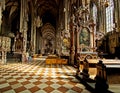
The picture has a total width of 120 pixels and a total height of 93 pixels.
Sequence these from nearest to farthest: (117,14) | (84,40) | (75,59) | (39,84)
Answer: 1. (39,84)
2. (84,40)
3. (75,59)
4. (117,14)

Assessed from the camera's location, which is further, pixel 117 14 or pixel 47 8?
pixel 47 8

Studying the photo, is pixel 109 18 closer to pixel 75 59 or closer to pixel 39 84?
pixel 75 59

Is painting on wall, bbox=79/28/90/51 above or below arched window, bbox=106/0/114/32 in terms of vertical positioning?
below

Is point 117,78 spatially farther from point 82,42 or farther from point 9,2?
point 9,2

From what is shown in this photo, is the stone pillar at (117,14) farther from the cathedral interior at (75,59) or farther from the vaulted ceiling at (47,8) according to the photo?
the vaulted ceiling at (47,8)

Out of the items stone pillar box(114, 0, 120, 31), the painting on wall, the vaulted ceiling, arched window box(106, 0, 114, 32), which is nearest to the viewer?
the painting on wall

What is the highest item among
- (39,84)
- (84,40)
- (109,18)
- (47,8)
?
(47,8)

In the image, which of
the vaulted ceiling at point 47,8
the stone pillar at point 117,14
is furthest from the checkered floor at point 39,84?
the vaulted ceiling at point 47,8

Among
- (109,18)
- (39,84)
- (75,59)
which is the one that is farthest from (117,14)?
(39,84)

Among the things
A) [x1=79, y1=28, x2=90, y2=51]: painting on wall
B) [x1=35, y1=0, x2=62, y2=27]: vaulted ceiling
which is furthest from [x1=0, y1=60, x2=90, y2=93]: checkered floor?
[x1=35, y1=0, x2=62, y2=27]: vaulted ceiling

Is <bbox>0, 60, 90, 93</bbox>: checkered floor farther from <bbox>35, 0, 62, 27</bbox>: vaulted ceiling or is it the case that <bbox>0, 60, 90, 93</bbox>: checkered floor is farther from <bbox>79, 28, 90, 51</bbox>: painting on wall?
<bbox>35, 0, 62, 27</bbox>: vaulted ceiling

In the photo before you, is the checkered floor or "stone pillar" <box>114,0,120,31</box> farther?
"stone pillar" <box>114,0,120,31</box>

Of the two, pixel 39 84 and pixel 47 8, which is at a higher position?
pixel 47 8

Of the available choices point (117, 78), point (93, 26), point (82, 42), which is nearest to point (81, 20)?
point (93, 26)
